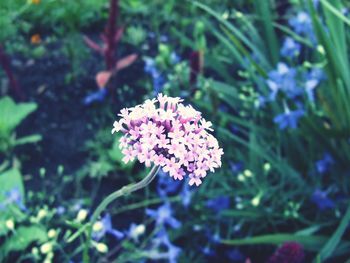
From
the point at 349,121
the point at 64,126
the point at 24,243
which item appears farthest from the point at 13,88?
the point at 349,121

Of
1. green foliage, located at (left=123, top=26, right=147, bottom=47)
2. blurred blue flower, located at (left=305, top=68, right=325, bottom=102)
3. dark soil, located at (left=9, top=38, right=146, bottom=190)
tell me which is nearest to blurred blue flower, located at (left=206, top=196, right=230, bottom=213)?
blurred blue flower, located at (left=305, top=68, right=325, bottom=102)

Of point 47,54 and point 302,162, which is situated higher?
point 47,54

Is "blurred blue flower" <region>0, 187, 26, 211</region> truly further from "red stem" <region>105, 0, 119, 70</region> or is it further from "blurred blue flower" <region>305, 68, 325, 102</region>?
"blurred blue flower" <region>305, 68, 325, 102</region>

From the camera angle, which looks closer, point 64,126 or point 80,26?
point 64,126

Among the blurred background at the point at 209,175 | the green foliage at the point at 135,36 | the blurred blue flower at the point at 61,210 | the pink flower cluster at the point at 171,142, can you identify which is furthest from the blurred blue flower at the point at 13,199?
the green foliage at the point at 135,36

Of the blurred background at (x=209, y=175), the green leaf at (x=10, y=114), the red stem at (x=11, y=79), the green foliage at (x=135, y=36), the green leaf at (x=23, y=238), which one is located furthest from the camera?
the green foliage at (x=135, y=36)

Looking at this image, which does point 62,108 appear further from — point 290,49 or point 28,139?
point 290,49

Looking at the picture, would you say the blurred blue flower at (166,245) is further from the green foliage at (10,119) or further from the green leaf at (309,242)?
the green foliage at (10,119)

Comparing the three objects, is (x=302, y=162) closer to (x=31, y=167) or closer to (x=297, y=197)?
(x=297, y=197)
